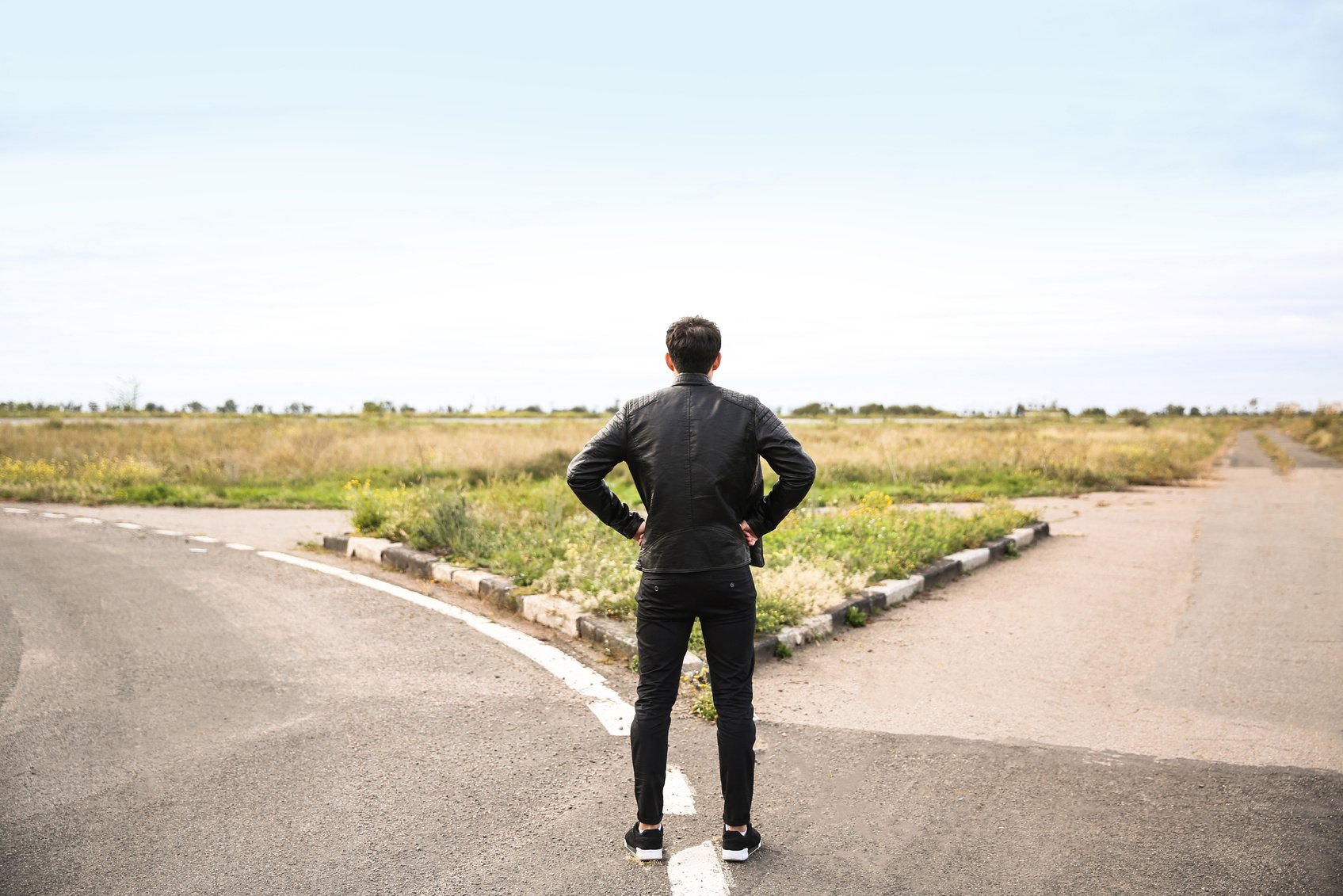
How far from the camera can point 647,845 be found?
360 centimetres

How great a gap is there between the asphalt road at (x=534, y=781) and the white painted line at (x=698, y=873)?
7 centimetres

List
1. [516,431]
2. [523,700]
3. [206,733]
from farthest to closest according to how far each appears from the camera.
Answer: [516,431], [523,700], [206,733]

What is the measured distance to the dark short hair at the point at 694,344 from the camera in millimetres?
3611

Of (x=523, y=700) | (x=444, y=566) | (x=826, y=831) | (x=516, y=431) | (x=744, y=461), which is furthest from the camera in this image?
(x=516, y=431)

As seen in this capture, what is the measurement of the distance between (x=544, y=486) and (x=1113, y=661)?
39.6 feet

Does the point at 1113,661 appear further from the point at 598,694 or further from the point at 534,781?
the point at 534,781

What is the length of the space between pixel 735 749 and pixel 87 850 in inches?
104

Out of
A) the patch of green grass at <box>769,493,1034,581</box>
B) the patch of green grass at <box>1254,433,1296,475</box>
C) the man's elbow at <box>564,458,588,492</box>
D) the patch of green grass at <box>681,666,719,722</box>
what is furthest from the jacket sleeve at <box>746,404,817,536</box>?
the patch of green grass at <box>1254,433,1296,475</box>

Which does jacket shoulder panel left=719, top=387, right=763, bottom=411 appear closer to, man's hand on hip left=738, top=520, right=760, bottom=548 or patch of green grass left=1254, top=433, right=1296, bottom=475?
man's hand on hip left=738, top=520, right=760, bottom=548

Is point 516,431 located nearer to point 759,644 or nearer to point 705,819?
point 759,644

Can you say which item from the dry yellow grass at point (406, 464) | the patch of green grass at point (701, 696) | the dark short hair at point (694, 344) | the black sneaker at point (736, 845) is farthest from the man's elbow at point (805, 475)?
the dry yellow grass at point (406, 464)

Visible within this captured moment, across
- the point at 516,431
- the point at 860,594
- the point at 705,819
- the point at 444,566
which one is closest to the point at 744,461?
the point at 705,819

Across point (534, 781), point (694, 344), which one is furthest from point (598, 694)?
point (694, 344)

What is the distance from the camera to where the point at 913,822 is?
3922 millimetres
